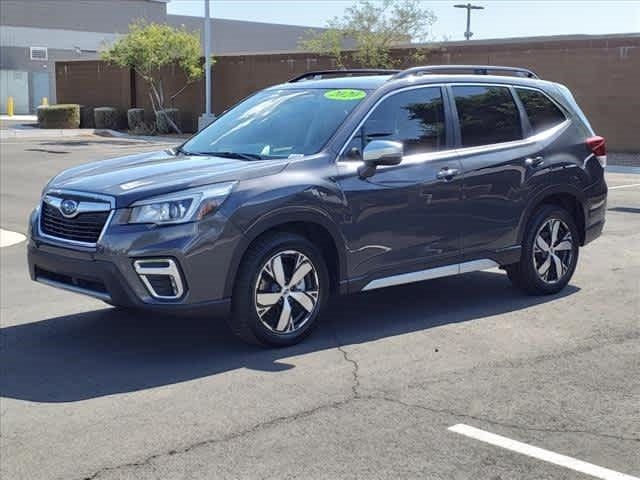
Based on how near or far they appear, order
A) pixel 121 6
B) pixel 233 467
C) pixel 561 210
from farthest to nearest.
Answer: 1. pixel 121 6
2. pixel 561 210
3. pixel 233 467

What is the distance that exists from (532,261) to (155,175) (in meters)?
3.41

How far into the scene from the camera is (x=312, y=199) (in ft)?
20.2

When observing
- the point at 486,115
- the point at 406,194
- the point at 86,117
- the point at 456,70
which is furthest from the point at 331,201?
Result: the point at 86,117

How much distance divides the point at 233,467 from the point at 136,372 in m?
1.68

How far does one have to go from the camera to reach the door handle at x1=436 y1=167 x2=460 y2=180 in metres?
6.88

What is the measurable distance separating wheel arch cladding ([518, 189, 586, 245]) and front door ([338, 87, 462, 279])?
84cm

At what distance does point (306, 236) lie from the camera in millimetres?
6398

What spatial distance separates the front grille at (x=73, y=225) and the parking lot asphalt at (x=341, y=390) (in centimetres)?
83

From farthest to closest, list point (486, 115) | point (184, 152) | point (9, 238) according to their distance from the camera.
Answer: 1. point (9, 238)
2. point (486, 115)
3. point (184, 152)

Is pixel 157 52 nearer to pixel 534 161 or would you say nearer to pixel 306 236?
pixel 534 161

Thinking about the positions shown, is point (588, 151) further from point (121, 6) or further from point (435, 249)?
point (121, 6)

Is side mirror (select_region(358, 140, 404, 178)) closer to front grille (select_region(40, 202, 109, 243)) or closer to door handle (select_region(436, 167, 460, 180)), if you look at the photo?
door handle (select_region(436, 167, 460, 180))

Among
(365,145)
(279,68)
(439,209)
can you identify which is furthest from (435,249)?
(279,68)

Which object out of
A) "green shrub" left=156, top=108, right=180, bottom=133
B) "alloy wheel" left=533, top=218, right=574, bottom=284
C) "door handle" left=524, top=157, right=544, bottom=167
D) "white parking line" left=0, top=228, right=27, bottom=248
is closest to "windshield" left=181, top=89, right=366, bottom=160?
"door handle" left=524, top=157, right=544, bottom=167
